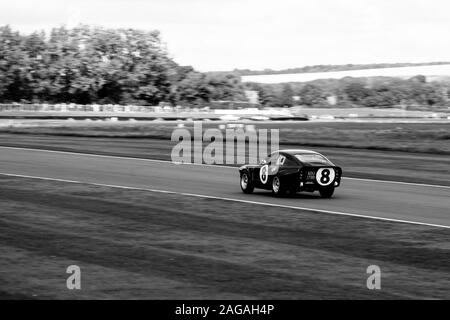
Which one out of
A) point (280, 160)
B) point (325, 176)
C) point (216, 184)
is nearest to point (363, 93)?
point (216, 184)

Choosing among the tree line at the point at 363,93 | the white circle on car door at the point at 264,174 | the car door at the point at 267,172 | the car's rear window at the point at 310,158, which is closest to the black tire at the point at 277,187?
the car door at the point at 267,172

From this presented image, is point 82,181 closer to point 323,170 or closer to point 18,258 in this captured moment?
point 323,170

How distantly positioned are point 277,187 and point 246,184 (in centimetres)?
114

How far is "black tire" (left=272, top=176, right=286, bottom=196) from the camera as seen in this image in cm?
2064

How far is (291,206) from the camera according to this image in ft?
62.2

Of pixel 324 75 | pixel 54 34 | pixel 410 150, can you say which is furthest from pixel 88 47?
pixel 410 150

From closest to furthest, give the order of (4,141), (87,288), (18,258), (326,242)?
(87,288) → (18,258) → (326,242) → (4,141)

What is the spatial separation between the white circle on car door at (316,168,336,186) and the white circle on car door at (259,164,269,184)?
1.48m

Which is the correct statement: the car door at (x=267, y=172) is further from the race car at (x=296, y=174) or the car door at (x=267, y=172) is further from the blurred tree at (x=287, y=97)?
the blurred tree at (x=287, y=97)

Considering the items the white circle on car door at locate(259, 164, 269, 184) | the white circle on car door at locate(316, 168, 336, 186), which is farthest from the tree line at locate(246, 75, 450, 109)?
the white circle on car door at locate(316, 168, 336, 186)

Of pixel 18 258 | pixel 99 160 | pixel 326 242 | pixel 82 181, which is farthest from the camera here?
pixel 99 160

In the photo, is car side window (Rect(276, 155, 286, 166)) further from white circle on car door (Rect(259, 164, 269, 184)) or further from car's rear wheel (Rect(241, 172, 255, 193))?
car's rear wheel (Rect(241, 172, 255, 193))
